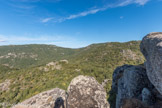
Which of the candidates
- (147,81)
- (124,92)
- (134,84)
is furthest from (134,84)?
(124,92)

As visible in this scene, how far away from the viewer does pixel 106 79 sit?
4178 cm

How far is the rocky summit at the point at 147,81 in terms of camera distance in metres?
7.13

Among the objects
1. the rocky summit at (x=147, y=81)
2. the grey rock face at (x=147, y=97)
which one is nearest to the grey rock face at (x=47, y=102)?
the rocky summit at (x=147, y=81)

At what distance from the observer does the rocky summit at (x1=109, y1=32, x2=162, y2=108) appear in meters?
7.13

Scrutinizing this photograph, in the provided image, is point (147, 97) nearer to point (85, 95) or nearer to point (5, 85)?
point (85, 95)

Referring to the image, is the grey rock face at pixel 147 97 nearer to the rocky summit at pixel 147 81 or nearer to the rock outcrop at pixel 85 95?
the rocky summit at pixel 147 81

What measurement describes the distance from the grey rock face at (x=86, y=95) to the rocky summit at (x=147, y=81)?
121 inches

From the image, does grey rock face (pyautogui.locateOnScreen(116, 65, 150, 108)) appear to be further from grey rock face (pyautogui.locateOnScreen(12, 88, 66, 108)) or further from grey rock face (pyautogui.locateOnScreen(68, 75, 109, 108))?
grey rock face (pyautogui.locateOnScreen(12, 88, 66, 108))

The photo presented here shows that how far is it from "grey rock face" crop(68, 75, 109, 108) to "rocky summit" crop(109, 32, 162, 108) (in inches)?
121

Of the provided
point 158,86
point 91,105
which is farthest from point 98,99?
point 158,86

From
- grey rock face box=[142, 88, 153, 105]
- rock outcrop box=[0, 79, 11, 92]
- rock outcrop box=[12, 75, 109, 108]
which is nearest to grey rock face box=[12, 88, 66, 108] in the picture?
rock outcrop box=[12, 75, 109, 108]

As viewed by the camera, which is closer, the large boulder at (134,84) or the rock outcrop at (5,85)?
the large boulder at (134,84)

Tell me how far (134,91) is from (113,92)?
29.0ft

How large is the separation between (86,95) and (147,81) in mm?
9424
